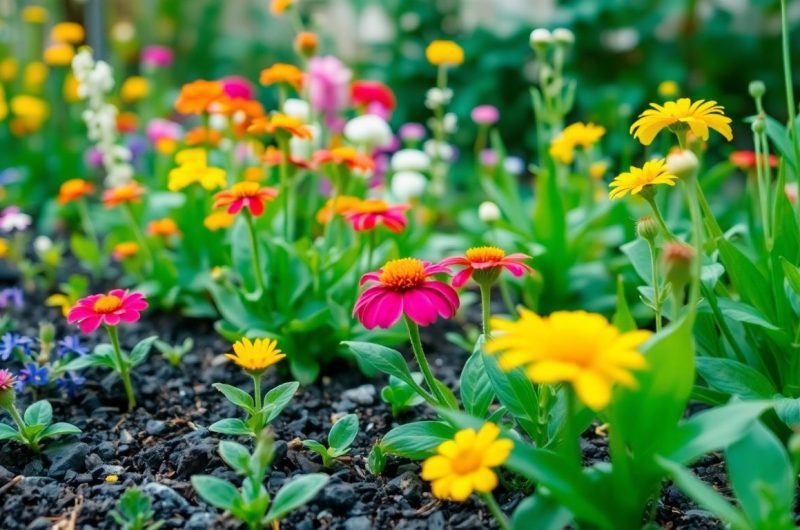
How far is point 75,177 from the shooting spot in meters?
3.05

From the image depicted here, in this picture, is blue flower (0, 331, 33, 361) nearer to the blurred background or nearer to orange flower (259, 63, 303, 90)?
orange flower (259, 63, 303, 90)

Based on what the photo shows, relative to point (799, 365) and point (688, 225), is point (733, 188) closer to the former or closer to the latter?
point (688, 225)

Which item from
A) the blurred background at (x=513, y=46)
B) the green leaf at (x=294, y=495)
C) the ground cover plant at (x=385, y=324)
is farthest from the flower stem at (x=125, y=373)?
the blurred background at (x=513, y=46)

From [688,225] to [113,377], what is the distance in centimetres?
127

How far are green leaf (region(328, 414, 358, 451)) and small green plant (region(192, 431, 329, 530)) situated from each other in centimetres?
17

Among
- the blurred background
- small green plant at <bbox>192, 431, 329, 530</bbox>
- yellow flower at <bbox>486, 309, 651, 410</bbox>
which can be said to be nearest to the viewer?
yellow flower at <bbox>486, 309, 651, 410</bbox>

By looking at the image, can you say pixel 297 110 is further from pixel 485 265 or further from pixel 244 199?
pixel 485 265

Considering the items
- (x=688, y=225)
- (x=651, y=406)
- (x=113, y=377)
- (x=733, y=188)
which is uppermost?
(x=651, y=406)

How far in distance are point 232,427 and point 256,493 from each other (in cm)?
20

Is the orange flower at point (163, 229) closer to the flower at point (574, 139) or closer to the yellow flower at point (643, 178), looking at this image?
the flower at point (574, 139)

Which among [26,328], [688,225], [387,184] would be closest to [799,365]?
[688,225]

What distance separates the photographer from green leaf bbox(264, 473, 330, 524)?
3.40ft

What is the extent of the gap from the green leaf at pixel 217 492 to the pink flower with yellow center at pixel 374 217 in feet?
1.88

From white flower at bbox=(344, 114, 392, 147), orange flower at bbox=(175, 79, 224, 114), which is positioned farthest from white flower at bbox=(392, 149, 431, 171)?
orange flower at bbox=(175, 79, 224, 114)
